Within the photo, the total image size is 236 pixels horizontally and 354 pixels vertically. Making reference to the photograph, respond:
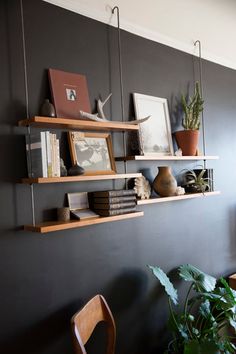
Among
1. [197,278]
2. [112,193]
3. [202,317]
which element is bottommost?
[202,317]

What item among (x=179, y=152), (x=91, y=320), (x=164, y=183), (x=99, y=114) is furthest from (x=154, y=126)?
(x=91, y=320)

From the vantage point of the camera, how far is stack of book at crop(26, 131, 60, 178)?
1571mm

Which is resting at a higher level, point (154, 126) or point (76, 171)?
point (154, 126)

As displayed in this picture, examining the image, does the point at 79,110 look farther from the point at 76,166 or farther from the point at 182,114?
the point at 182,114

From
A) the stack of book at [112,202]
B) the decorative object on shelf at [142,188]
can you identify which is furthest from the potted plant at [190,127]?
the stack of book at [112,202]

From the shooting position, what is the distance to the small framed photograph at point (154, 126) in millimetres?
2221

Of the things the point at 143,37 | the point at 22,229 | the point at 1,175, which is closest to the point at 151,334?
the point at 22,229

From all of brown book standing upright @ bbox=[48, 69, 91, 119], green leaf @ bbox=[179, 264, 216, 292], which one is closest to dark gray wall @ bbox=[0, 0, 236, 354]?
brown book standing upright @ bbox=[48, 69, 91, 119]

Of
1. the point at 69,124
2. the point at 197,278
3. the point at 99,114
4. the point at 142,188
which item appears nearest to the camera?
the point at 69,124

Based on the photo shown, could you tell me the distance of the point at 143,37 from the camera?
2.31m

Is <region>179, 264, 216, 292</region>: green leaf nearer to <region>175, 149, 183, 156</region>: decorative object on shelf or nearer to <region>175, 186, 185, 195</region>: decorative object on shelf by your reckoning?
<region>175, 186, 185, 195</region>: decorative object on shelf

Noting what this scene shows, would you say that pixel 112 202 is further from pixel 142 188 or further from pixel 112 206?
pixel 142 188

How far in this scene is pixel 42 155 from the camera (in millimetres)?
1570

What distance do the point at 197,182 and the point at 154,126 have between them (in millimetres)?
564
